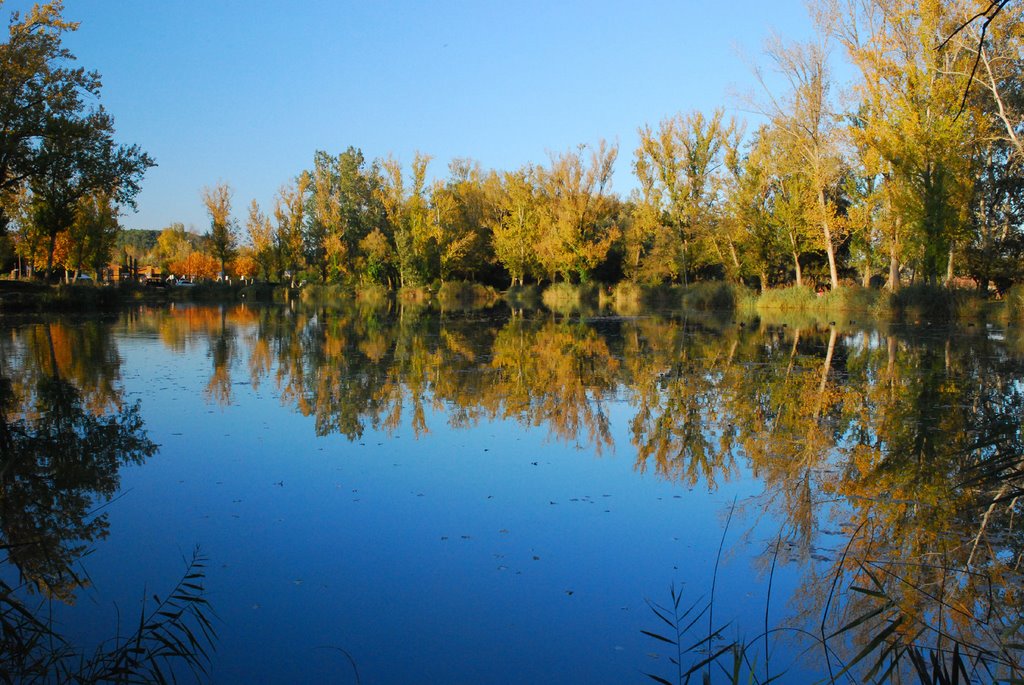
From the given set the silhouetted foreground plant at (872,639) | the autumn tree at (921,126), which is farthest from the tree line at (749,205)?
the silhouetted foreground plant at (872,639)

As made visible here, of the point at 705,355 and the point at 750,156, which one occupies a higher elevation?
the point at 750,156

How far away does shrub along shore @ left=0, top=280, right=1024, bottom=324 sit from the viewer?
22875mm

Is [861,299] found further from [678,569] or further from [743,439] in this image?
[678,569]

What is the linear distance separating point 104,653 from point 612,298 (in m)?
39.3

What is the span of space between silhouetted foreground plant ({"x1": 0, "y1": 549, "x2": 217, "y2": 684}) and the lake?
0.11 feet

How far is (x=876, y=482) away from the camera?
581 cm

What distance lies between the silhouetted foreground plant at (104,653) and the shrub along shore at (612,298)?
23116 millimetres

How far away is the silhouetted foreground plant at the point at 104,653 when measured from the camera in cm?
277

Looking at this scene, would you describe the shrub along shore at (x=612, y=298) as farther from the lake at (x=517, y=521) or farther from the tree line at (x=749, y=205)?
the lake at (x=517, y=521)

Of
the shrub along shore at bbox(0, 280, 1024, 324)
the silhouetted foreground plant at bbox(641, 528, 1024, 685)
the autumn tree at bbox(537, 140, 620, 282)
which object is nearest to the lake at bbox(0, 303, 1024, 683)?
the silhouetted foreground plant at bbox(641, 528, 1024, 685)

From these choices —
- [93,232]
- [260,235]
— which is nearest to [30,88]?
[93,232]

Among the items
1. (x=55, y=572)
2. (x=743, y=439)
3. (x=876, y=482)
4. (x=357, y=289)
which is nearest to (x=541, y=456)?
(x=743, y=439)

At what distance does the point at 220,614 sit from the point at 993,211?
35.3 metres

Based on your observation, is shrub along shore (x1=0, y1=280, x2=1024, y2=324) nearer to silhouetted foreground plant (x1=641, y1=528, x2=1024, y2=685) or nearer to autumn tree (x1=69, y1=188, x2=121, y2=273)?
autumn tree (x1=69, y1=188, x2=121, y2=273)
